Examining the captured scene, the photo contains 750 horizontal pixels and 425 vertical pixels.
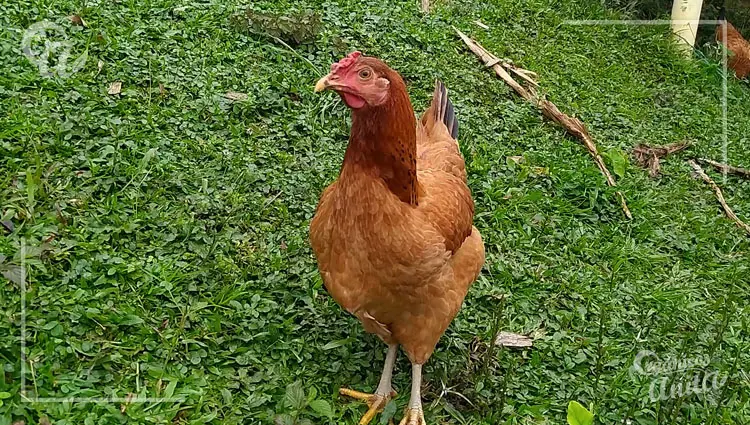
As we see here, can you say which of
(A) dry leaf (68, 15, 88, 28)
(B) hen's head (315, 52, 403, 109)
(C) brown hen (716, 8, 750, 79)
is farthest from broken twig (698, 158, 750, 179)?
(A) dry leaf (68, 15, 88, 28)

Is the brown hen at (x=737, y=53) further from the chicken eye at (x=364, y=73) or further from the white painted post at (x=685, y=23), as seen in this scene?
the chicken eye at (x=364, y=73)

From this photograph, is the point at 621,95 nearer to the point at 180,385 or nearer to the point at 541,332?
the point at 541,332

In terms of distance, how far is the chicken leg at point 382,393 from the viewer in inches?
120

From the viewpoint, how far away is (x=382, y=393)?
10.2ft

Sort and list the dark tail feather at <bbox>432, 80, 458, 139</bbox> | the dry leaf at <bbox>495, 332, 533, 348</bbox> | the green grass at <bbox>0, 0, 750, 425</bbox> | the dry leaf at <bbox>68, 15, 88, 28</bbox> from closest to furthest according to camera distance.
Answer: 1. the green grass at <bbox>0, 0, 750, 425</bbox>
2. the dry leaf at <bbox>495, 332, 533, 348</bbox>
3. the dark tail feather at <bbox>432, 80, 458, 139</bbox>
4. the dry leaf at <bbox>68, 15, 88, 28</bbox>

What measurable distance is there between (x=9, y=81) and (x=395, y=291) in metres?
2.74

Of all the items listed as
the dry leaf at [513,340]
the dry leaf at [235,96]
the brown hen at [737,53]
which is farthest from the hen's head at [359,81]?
the brown hen at [737,53]

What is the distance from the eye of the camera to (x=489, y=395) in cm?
318

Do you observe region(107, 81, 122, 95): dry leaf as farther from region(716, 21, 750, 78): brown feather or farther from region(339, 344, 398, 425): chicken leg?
region(716, 21, 750, 78): brown feather

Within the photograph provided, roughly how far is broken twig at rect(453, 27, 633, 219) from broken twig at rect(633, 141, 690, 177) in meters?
0.44

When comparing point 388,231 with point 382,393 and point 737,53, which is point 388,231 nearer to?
point 382,393

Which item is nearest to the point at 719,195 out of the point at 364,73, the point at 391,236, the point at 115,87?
the point at 391,236

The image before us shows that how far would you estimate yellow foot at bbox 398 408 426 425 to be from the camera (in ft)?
9.80

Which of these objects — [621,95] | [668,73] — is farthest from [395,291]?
[668,73]
